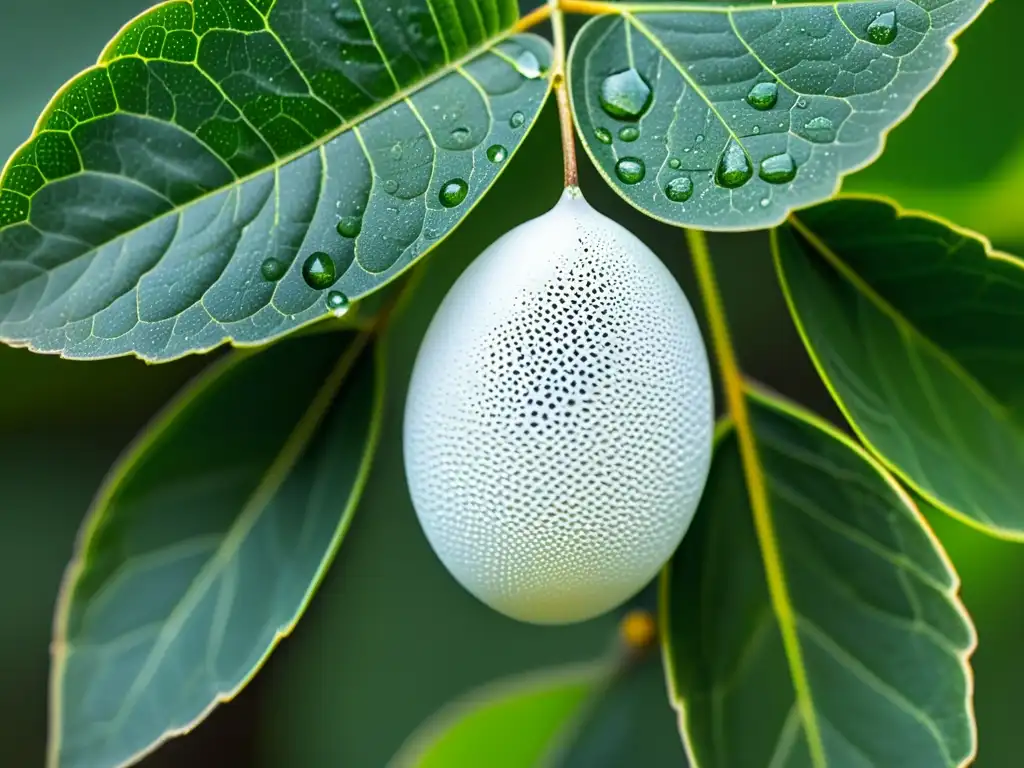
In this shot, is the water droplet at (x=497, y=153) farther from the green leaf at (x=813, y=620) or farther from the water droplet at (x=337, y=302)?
the green leaf at (x=813, y=620)

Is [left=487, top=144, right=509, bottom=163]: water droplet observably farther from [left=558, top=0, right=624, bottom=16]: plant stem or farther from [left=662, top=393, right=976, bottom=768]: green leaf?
[left=662, top=393, right=976, bottom=768]: green leaf

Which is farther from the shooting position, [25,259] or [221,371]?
[221,371]

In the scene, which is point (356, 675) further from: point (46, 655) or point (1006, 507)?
point (1006, 507)

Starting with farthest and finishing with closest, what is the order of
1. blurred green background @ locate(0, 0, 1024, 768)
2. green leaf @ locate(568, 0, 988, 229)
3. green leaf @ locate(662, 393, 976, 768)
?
blurred green background @ locate(0, 0, 1024, 768)
green leaf @ locate(662, 393, 976, 768)
green leaf @ locate(568, 0, 988, 229)

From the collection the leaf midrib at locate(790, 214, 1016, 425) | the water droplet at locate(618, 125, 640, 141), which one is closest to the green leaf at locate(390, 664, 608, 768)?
the leaf midrib at locate(790, 214, 1016, 425)

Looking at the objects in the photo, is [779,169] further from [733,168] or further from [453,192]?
[453,192]

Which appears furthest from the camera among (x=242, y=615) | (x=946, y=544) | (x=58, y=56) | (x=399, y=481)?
(x=399, y=481)

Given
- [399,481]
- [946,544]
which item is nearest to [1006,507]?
[946,544]

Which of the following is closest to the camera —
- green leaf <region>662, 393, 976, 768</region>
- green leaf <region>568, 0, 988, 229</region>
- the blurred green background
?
green leaf <region>568, 0, 988, 229</region>
